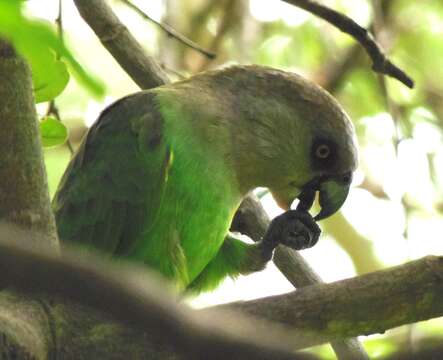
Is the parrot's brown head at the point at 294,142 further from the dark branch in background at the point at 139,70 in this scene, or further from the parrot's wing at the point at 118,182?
the parrot's wing at the point at 118,182

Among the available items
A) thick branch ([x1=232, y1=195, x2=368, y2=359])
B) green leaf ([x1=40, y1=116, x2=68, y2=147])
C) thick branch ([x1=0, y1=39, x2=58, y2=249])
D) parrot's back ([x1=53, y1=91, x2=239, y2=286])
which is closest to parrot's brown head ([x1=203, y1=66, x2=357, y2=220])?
thick branch ([x1=232, y1=195, x2=368, y2=359])

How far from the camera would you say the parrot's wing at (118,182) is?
3404 millimetres

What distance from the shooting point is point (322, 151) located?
149 inches

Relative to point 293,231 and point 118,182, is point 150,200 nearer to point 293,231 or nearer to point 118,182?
point 118,182

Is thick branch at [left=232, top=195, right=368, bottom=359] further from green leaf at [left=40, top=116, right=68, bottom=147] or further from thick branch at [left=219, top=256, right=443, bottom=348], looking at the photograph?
green leaf at [left=40, top=116, right=68, bottom=147]

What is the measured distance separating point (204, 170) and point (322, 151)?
24.8 inches

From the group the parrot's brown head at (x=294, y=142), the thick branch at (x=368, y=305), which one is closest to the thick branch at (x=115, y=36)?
the parrot's brown head at (x=294, y=142)

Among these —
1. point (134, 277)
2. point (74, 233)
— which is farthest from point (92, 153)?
point (134, 277)

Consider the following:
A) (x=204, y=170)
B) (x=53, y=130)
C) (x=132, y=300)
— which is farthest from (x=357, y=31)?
(x=132, y=300)

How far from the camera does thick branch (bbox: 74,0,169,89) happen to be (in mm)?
3525

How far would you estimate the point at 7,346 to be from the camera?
1.78m

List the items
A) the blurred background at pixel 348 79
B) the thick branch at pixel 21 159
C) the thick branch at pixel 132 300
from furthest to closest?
the blurred background at pixel 348 79 < the thick branch at pixel 21 159 < the thick branch at pixel 132 300

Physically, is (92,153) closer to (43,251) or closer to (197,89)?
(197,89)

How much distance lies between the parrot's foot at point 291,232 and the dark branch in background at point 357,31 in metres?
0.79
